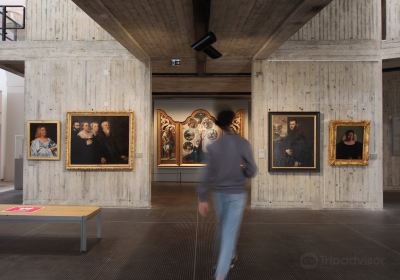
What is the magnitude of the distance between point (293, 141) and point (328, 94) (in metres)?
1.59

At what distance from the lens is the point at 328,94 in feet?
33.1

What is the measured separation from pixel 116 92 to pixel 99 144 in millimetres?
1491

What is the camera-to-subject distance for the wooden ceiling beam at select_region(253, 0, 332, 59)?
611 cm

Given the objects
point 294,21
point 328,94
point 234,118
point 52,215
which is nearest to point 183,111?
point 328,94

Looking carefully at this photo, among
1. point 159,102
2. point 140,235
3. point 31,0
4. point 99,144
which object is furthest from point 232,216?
point 159,102

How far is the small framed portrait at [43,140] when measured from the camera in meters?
10.1

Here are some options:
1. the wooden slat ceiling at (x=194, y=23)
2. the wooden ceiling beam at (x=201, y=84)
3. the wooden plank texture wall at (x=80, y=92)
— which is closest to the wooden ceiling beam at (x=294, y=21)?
the wooden slat ceiling at (x=194, y=23)

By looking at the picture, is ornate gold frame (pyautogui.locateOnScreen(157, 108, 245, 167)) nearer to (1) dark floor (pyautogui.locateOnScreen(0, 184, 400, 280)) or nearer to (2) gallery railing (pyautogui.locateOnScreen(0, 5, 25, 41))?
(2) gallery railing (pyautogui.locateOnScreen(0, 5, 25, 41))

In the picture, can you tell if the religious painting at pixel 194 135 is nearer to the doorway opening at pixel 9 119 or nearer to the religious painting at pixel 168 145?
the religious painting at pixel 168 145

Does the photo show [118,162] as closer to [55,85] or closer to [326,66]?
[55,85]

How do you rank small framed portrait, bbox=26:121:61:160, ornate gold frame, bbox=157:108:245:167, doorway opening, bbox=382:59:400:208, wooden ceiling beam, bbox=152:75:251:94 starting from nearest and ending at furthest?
small framed portrait, bbox=26:121:61:160 → wooden ceiling beam, bbox=152:75:251:94 → doorway opening, bbox=382:59:400:208 → ornate gold frame, bbox=157:108:245:167

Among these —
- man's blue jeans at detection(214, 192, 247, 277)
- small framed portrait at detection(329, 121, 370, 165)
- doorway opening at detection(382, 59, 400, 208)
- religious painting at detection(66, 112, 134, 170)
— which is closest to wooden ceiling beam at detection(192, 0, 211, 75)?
religious painting at detection(66, 112, 134, 170)

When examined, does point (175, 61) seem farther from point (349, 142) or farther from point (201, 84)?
point (349, 142)

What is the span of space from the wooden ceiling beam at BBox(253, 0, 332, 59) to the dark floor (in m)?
4.03
